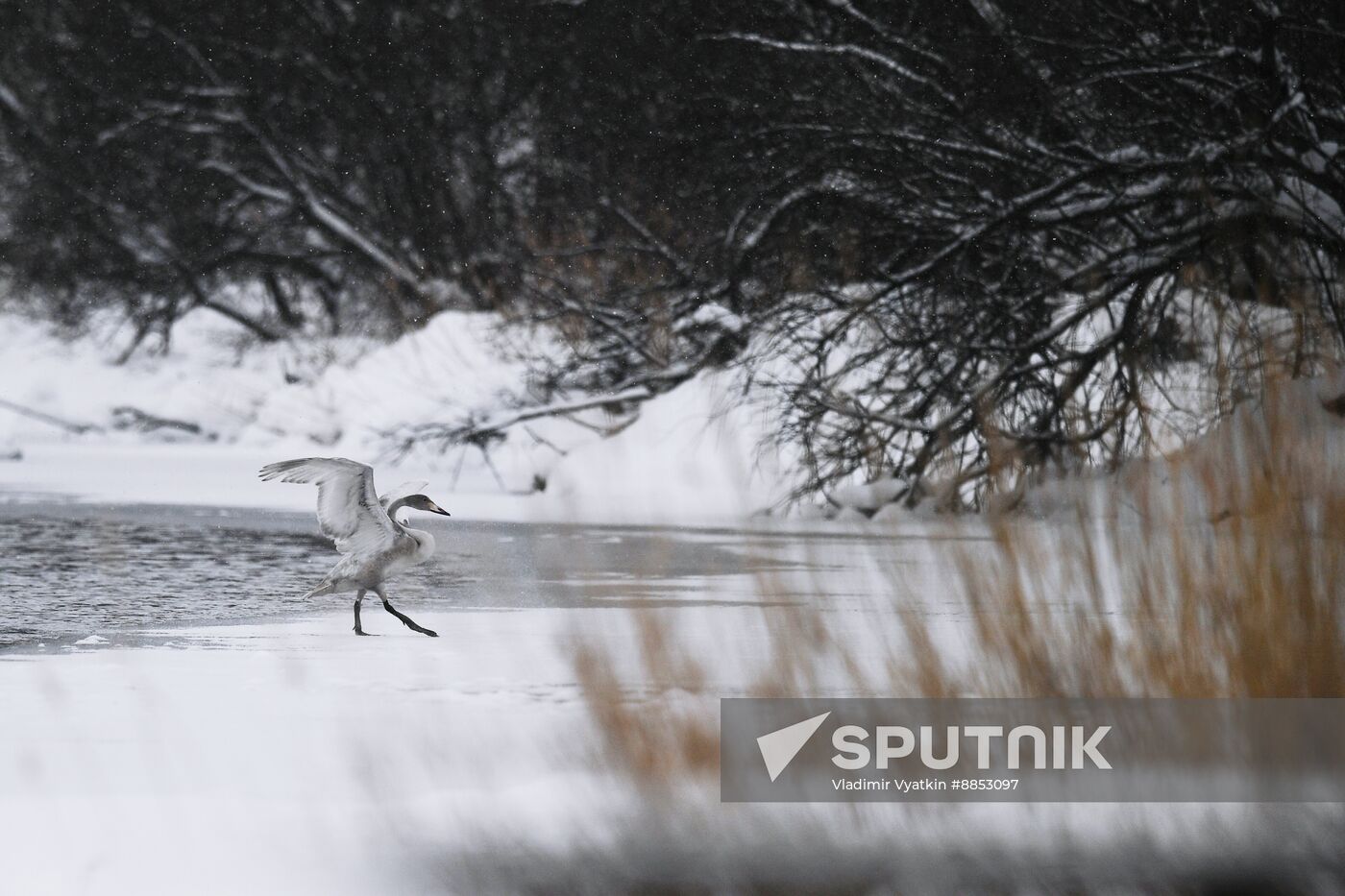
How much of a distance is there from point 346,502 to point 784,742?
3.74 ft

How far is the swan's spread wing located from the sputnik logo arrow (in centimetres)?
103

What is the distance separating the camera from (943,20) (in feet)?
27.7

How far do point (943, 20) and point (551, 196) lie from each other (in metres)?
5.10

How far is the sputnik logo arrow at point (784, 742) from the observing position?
289 cm

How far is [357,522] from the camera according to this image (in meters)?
3.53

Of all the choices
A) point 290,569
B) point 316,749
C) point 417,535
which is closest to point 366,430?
point 290,569

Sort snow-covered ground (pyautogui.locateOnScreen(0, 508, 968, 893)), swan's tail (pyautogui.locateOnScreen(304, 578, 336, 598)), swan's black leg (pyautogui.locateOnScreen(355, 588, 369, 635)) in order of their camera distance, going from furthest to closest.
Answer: swan's black leg (pyautogui.locateOnScreen(355, 588, 369, 635)), swan's tail (pyautogui.locateOnScreen(304, 578, 336, 598)), snow-covered ground (pyautogui.locateOnScreen(0, 508, 968, 893))

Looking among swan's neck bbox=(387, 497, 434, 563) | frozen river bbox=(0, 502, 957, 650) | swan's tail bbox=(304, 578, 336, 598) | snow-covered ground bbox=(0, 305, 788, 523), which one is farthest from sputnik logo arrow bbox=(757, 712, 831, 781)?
swan's tail bbox=(304, 578, 336, 598)

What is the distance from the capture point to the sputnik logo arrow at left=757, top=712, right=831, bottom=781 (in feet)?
9.50

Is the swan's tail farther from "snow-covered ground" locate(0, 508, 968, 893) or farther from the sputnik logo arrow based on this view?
the sputnik logo arrow

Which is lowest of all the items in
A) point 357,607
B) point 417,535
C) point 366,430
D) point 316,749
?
point 316,749

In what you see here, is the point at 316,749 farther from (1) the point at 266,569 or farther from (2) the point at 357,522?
(1) the point at 266,569

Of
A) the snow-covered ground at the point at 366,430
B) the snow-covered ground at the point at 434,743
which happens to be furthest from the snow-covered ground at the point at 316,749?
the snow-covered ground at the point at 366,430

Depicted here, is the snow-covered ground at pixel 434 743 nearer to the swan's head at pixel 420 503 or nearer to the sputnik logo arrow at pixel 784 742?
the sputnik logo arrow at pixel 784 742
